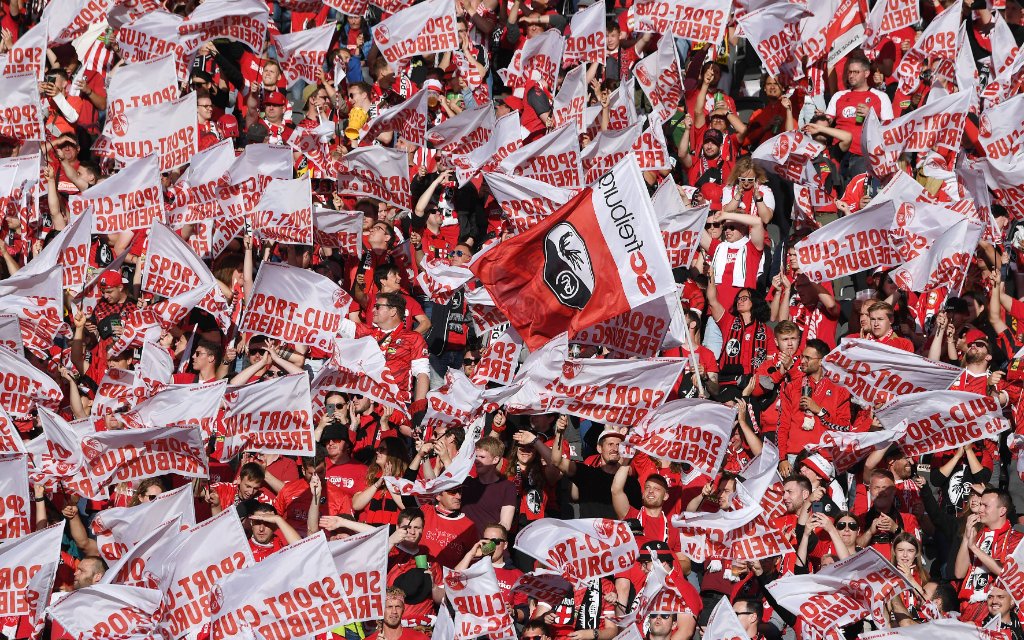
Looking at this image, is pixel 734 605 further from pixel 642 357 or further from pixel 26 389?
pixel 26 389

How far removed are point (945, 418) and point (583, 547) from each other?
2.93 meters

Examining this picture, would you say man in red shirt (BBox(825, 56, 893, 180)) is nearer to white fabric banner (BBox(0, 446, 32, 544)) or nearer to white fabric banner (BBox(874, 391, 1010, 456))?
white fabric banner (BBox(874, 391, 1010, 456))

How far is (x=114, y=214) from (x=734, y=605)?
683cm

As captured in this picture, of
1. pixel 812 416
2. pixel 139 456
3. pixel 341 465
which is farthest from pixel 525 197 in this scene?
pixel 139 456

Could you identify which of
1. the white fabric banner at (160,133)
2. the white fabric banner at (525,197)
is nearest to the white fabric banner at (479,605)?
the white fabric banner at (525,197)

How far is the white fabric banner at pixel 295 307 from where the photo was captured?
15.7 m

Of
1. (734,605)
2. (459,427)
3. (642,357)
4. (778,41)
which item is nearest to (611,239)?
(642,357)

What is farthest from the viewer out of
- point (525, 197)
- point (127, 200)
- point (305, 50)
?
point (305, 50)

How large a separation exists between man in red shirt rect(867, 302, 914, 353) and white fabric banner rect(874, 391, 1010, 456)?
39.5 inches

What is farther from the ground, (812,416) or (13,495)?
(812,416)

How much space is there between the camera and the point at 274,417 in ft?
48.8

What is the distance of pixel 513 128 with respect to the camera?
17.4m

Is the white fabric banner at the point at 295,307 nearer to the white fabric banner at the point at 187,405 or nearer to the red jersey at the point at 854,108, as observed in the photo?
the white fabric banner at the point at 187,405

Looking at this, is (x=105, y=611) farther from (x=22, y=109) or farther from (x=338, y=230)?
(x=22, y=109)
